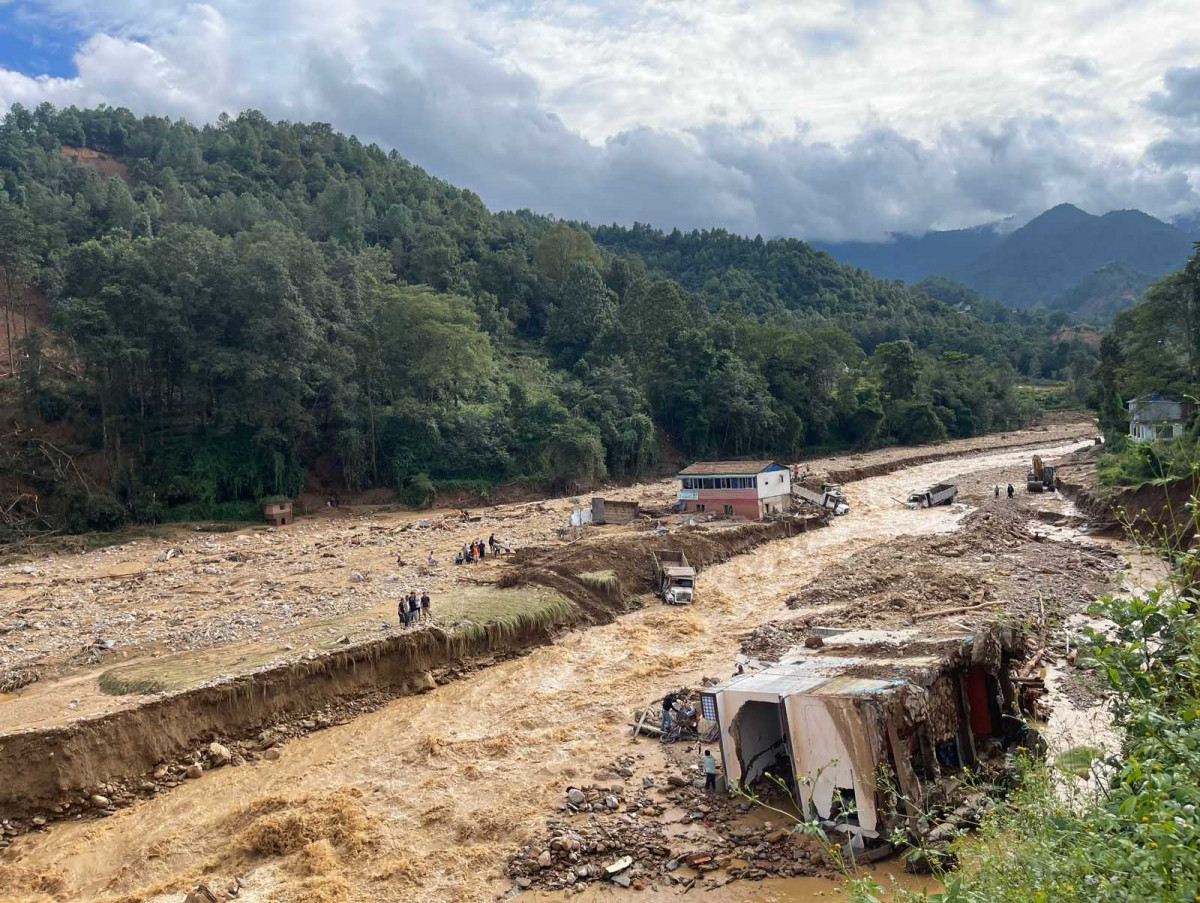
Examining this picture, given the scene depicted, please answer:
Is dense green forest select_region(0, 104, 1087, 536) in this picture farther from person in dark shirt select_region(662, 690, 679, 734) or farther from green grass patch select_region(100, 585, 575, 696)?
person in dark shirt select_region(662, 690, 679, 734)

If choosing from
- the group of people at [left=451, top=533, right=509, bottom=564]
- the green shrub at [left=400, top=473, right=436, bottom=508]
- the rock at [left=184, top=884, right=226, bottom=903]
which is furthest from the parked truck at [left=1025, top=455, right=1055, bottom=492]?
the rock at [left=184, top=884, right=226, bottom=903]

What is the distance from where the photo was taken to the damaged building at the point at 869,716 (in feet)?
36.8

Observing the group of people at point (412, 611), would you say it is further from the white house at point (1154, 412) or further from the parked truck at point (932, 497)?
the white house at point (1154, 412)

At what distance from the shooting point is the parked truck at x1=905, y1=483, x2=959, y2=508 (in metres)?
42.0

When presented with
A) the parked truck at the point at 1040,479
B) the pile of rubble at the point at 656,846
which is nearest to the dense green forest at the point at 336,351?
the parked truck at the point at 1040,479

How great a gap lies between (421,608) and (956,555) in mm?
19543

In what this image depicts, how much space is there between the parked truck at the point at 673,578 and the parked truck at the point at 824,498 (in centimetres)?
1371

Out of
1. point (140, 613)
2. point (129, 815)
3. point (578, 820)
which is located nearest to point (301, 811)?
point (129, 815)

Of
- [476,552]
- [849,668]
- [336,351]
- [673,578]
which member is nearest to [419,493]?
[336,351]

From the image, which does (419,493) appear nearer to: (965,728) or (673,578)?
(673,578)

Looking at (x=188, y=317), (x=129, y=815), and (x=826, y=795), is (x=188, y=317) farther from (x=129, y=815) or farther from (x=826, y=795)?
(x=826, y=795)

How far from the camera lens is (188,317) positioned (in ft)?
135

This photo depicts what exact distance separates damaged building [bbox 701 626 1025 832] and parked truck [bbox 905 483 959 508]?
93.0 ft

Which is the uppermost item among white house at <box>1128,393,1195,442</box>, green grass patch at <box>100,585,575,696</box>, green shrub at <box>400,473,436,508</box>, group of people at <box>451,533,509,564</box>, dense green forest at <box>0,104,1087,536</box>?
dense green forest at <box>0,104,1087,536</box>
